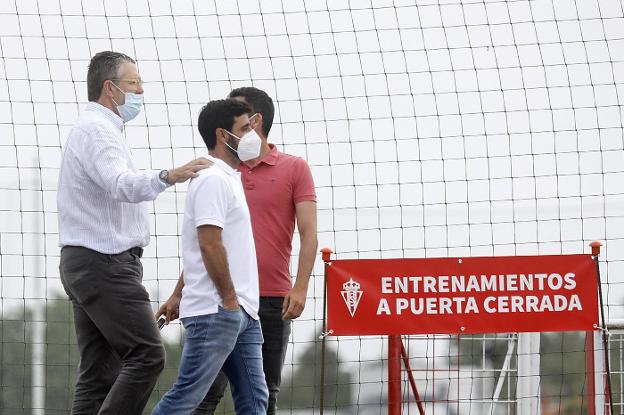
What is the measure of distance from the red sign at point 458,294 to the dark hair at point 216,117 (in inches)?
74.4

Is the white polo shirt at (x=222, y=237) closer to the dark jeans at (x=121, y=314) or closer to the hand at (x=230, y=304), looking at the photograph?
the hand at (x=230, y=304)

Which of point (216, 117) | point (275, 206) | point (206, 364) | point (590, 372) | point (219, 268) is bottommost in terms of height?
point (590, 372)

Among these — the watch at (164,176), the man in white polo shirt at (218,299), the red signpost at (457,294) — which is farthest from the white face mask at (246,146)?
the red signpost at (457,294)

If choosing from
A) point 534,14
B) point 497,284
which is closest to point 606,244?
point 497,284

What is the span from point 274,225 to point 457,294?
1.48 metres

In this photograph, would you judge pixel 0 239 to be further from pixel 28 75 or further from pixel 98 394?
pixel 98 394

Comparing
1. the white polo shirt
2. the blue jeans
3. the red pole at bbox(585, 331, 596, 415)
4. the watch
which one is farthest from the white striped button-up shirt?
the red pole at bbox(585, 331, 596, 415)

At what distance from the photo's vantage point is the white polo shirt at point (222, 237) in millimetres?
5098

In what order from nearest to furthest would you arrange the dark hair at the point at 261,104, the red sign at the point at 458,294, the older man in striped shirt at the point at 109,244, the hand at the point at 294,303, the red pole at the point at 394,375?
the older man in striped shirt at the point at 109,244 → the hand at the point at 294,303 → the dark hair at the point at 261,104 → the red sign at the point at 458,294 → the red pole at the point at 394,375

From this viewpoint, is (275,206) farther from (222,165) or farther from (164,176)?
(164,176)

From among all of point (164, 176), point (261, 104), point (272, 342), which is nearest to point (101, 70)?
point (164, 176)

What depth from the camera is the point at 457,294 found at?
282 inches

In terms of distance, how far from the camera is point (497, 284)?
7.15 metres

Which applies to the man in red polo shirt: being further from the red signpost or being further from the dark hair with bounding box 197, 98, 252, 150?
the red signpost
